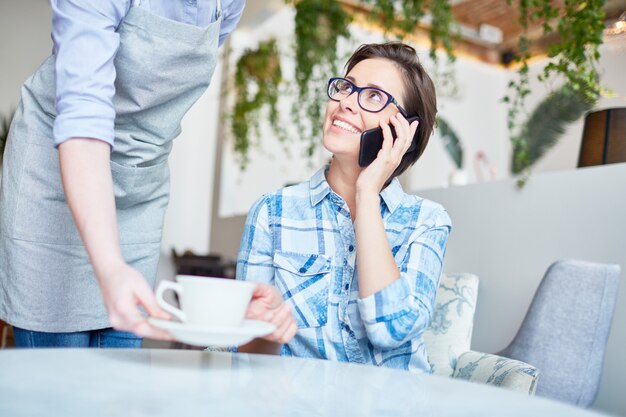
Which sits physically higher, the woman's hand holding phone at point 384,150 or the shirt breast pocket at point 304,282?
the woman's hand holding phone at point 384,150

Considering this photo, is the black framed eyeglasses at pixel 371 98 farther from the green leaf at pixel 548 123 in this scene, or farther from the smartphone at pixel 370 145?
the green leaf at pixel 548 123

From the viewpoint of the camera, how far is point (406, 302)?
1156 millimetres

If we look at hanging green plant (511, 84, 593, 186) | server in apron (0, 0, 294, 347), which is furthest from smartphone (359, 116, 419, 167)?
hanging green plant (511, 84, 593, 186)

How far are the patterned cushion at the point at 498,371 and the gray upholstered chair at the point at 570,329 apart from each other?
147 mm

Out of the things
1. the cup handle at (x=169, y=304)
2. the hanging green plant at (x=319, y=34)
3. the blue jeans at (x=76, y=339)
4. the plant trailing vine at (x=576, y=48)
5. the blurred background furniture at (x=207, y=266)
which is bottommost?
the blurred background furniture at (x=207, y=266)

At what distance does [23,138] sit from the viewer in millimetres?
1058

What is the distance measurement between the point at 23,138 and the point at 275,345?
28.5 inches

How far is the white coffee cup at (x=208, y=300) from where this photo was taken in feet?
→ 2.21

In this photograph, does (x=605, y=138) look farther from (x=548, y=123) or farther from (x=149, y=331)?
(x=548, y=123)

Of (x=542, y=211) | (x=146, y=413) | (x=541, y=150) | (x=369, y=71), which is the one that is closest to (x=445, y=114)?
(x=541, y=150)

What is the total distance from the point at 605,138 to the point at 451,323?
709 mm

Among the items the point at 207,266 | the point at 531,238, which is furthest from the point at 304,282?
the point at 207,266

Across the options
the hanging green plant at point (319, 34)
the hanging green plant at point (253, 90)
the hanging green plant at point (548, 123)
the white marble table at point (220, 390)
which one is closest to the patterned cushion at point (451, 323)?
the white marble table at point (220, 390)

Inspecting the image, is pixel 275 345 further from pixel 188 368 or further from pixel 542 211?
pixel 542 211
